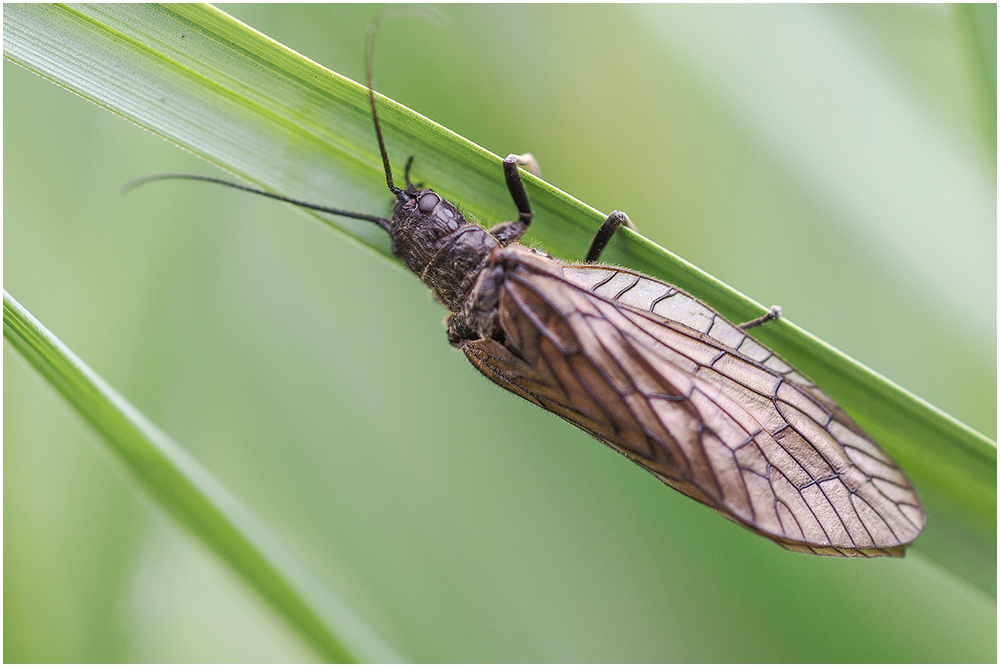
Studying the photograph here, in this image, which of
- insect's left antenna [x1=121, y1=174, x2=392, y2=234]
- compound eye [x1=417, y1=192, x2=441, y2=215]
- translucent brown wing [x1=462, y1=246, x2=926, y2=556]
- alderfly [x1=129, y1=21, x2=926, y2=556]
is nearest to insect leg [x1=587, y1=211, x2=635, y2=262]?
alderfly [x1=129, y1=21, x2=926, y2=556]

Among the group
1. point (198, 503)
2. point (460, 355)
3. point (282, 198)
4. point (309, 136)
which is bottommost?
point (198, 503)

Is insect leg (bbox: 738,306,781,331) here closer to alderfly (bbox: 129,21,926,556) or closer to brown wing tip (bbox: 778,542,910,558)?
alderfly (bbox: 129,21,926,556)

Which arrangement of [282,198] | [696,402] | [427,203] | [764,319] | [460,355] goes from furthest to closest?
[460,355] → [427,203] → [282,198] → [764,319] → [696,402]

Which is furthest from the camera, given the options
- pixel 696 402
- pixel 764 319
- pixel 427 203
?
pixel 427 203

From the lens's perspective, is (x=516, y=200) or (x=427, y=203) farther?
(x=427, y=203)

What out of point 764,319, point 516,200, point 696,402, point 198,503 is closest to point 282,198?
point 516,200

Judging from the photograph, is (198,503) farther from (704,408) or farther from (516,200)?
(704,408)

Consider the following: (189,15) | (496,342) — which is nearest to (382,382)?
(496,342)

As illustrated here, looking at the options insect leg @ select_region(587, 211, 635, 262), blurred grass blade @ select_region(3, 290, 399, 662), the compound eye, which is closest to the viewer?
blurred grass blade @ select_region(3, 290, 399, 662)
